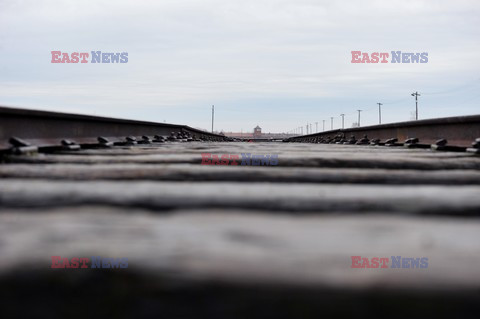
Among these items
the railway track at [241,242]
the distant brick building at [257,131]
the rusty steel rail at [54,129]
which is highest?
the distant brick building at [257,131]

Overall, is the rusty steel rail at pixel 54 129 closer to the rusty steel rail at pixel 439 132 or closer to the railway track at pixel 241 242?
the railway track at pixel 241 242

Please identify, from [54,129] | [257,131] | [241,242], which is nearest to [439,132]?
[54,129]

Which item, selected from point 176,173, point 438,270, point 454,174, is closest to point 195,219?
point 438,270

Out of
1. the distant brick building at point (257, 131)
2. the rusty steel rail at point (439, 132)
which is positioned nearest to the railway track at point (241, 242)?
the rusty steel rail at point (439, 132)

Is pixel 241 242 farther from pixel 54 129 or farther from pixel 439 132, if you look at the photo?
pixel 439 132

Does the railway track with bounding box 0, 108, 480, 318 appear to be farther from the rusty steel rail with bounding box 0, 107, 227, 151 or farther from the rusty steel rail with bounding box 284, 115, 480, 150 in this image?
the rusty steel rail with bounding box 284, 115, 480, 150

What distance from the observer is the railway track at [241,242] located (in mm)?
955

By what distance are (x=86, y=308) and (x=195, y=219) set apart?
68 cm

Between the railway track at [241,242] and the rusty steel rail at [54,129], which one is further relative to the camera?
the rusty steel rail at [54,129]

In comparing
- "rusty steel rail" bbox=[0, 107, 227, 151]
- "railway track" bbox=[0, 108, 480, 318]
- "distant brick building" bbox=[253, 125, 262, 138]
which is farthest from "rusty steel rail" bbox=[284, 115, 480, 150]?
"distant brick building" bbox=[253, 125, 262, 138]

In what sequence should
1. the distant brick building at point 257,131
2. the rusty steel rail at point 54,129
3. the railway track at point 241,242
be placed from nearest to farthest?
the railway track at point 241,242 < the rusty steel rail at point 54,129 < the distant brick building at point 257,131

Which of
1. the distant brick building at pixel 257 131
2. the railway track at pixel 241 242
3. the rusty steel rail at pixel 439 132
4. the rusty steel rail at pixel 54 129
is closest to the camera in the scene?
the railway track at pixel 241 242

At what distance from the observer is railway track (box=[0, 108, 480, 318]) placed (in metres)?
0.96

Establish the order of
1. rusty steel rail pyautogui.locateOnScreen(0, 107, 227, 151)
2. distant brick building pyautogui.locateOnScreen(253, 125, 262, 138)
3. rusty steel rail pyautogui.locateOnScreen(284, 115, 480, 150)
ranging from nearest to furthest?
rusty steel rail pyautogui.locateOnScreen(0, 107, 227, 151) < rusty steel rail pyautogui.locateOnScreen(284, 115, 480, 150) < distant brick building pyautogui.locateOnScreen(253, 125, 262, 138)
